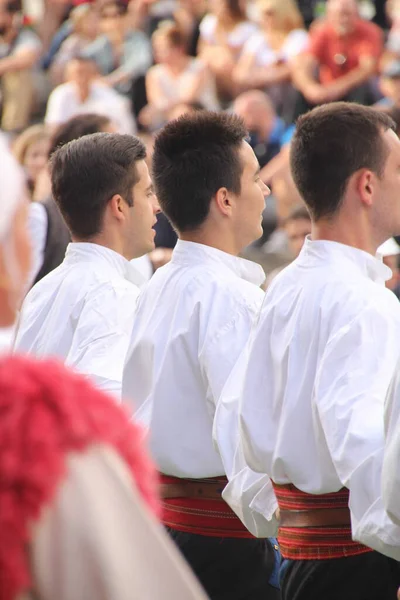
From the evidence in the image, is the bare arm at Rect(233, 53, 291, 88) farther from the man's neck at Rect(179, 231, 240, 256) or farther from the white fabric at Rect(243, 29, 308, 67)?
the man's neck at Rect(179, 231, 240, 256)

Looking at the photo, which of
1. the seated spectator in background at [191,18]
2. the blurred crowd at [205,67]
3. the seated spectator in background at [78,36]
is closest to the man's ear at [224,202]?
the blurred crowd at [205,67]

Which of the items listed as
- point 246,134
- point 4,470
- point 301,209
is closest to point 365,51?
point 301,209

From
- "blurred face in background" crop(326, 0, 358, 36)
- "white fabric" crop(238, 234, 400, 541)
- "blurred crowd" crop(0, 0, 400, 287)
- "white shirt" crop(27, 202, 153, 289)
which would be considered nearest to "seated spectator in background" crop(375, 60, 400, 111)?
"blurred crowd" crop(0, 0, 400, 287)

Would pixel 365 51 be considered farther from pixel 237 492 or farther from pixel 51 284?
pixel 237 492

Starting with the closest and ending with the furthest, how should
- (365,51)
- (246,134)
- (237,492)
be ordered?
(237,492), (246,134), (365,51)

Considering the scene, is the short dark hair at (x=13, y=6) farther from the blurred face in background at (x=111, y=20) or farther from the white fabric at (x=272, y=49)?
the white fabric at (x=272, y=49)

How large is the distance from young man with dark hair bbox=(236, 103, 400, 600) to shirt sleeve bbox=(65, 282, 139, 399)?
2.20ft

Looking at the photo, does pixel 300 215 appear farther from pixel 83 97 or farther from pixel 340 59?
pixel 83 97

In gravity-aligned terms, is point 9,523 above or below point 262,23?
above

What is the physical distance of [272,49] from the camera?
35.0 feet

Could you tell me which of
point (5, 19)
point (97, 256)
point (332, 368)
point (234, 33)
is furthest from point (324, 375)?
point (5, 19)

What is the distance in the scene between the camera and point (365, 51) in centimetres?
994

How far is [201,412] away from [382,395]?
78cm

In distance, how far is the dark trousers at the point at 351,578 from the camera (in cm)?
310
